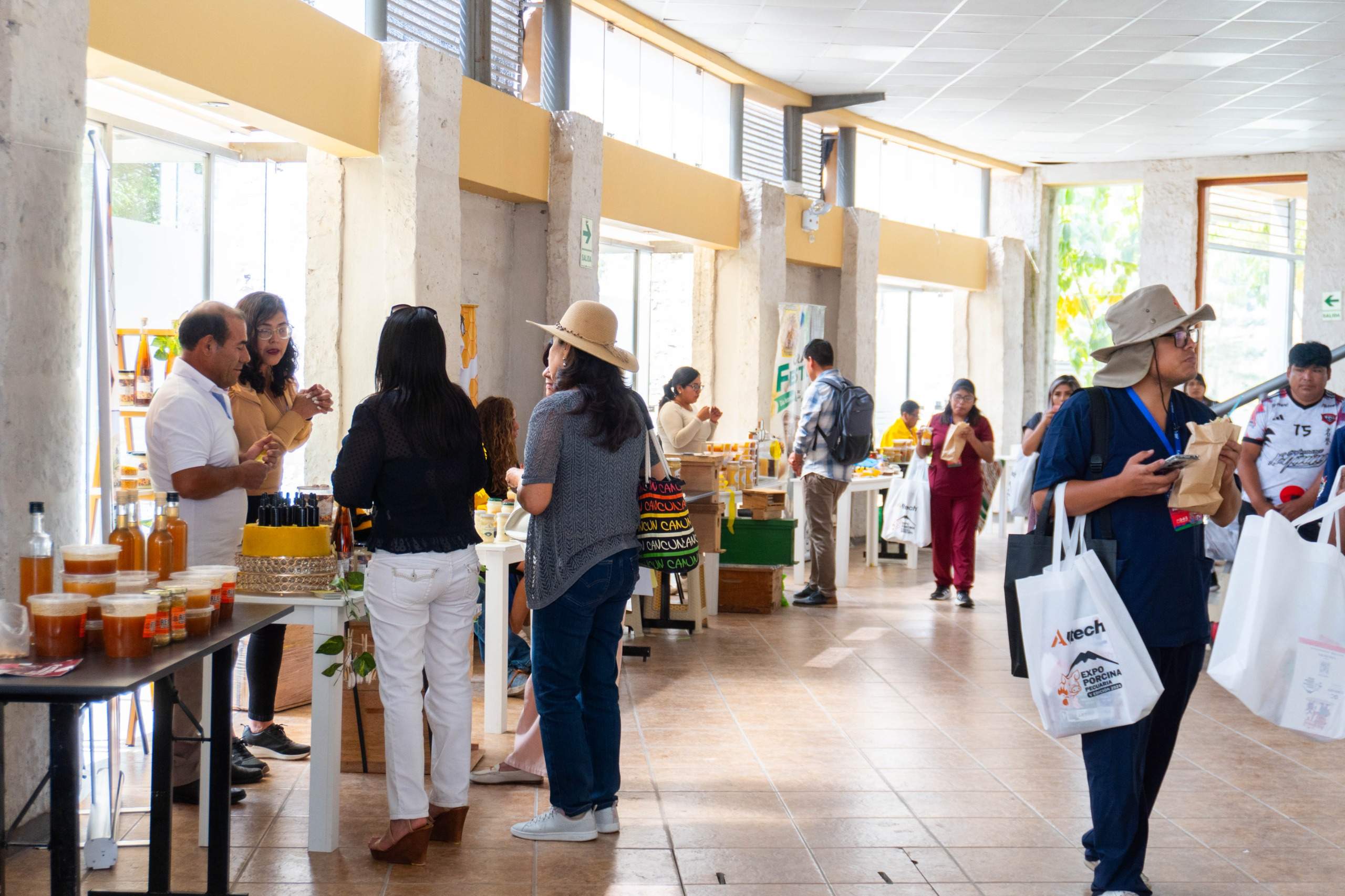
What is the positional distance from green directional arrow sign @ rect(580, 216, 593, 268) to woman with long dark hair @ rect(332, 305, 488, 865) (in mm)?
4705

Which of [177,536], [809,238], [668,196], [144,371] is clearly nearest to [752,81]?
[809,238]

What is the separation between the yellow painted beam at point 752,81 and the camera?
9.16 metres

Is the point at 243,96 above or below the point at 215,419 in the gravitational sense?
above

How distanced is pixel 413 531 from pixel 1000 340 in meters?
12.0

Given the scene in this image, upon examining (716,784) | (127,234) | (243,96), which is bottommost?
(716,784)

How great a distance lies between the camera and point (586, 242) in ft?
27.4

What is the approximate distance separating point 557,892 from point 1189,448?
208cm

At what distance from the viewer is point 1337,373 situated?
13.0 metres

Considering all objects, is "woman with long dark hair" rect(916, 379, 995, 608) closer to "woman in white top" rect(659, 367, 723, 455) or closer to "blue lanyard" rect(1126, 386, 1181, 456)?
"woman in white top" rect(659, 367, 723, 455)

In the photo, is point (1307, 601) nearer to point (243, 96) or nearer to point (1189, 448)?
point (1189, 448)

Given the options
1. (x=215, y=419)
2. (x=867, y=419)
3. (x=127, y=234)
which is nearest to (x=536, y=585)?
(x=215, y=419)

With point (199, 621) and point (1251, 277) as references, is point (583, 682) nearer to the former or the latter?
point (199, 621)

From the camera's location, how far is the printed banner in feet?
37.0

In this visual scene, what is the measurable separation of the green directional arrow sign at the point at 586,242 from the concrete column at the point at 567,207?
0.04ft
